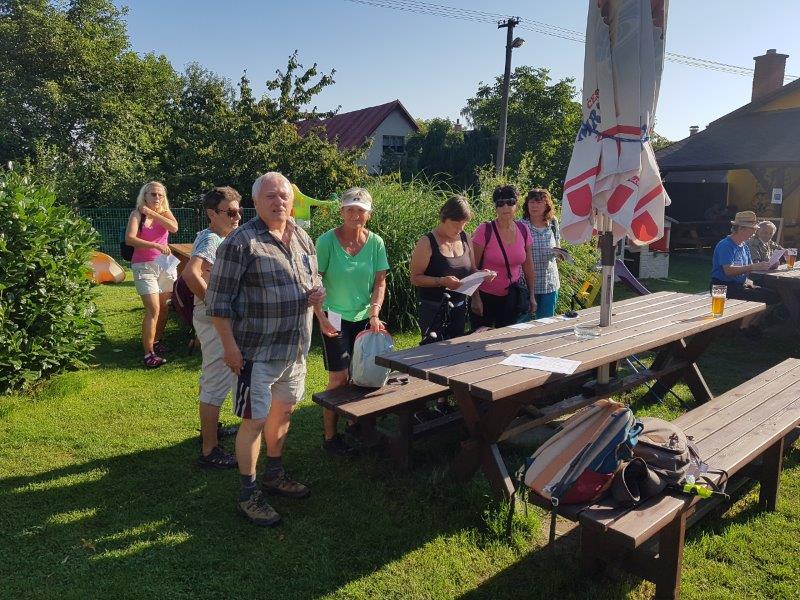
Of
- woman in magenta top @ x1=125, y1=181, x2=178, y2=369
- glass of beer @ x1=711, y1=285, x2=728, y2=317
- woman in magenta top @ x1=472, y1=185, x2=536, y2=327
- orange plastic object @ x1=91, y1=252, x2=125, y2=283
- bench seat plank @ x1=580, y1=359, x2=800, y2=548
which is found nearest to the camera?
bench seat plank @ x1=580, y1=359, x2=800, y2=548

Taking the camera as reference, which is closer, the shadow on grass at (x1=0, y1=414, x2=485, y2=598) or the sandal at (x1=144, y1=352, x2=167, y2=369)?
the shadow on grass at (x1=0, y1=414, x2=485, y2=598)

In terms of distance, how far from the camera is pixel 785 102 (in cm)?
1848

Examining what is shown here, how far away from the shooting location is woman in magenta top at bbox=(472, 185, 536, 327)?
456cm

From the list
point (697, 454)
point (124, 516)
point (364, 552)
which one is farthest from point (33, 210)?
point (697, 454)

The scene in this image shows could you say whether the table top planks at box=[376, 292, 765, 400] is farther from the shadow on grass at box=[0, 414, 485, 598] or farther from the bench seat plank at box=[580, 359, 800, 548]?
the shadow on grass at box=[0, 414, 485, 598]

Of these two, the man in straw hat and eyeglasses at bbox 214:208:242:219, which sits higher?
eyeglasses at bbox 214:208:242:219

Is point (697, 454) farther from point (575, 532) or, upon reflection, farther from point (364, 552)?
point (364, 552)

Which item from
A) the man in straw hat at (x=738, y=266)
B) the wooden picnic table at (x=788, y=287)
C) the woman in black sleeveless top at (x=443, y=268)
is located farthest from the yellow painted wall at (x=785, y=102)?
the woman in black sleeveless top at (x=443, y=268)

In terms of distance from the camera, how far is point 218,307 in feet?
9.28

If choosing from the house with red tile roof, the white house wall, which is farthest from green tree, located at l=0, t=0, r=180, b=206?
the white house wall

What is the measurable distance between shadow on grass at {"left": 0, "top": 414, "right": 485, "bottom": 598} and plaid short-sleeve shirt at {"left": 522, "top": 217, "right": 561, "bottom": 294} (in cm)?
216

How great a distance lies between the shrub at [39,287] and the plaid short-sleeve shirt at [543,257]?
397 cm

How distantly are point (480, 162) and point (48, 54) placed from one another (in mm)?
20262

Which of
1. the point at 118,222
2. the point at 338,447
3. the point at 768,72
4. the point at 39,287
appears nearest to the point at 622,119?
the point at 338,447
